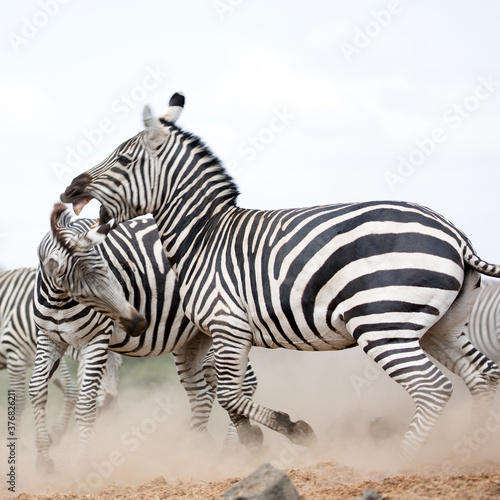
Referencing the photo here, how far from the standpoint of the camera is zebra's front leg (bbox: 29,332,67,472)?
23.1ft

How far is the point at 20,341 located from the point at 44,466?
3.03 m

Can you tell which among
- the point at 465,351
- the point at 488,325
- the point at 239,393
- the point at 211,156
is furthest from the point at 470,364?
the point at 488,325

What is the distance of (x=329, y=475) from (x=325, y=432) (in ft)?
14.6

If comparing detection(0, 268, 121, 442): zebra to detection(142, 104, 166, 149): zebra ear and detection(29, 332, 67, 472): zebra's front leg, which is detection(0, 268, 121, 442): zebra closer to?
detection(29, 332, 67, 472): zebra's front leg

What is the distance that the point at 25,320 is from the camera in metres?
9.66

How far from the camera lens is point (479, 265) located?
203 inches

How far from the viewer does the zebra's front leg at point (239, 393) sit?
18.8 ft

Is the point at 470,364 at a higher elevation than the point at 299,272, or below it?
below

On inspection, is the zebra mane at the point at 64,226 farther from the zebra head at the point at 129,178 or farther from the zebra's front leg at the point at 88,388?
the zebra's front leg at the point at 88,388

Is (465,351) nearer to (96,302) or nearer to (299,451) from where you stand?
(299,451)

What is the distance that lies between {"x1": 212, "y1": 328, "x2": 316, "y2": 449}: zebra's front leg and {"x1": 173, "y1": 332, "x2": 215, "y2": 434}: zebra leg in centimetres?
198

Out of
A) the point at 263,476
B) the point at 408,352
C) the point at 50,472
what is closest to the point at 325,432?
the point at 50,472

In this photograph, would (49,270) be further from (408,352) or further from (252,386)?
(408,352)

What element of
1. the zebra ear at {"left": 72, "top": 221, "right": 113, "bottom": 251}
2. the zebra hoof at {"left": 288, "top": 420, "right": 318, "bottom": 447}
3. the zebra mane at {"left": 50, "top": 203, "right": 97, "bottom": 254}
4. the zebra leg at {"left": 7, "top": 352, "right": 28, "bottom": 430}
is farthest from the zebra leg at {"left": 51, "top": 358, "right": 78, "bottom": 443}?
the zebra hoof at {"left": 288, "top": 420, "right": 318, "bottom": 447}
